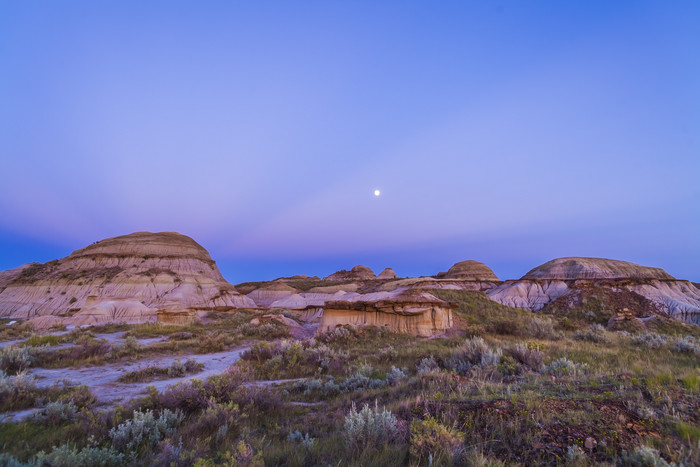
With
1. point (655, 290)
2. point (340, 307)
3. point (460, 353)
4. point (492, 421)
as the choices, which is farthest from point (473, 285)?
point (492, 421)

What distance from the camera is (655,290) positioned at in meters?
35.3

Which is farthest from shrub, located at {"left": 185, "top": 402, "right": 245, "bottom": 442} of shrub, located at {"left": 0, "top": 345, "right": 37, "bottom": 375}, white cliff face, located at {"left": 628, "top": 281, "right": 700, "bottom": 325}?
white cliff face, located at {"left": 628, "top": 281, "right": 700, "bottom": 325}

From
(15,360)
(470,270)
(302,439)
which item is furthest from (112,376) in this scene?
(470,270)

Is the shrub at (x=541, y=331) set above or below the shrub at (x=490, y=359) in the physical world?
below

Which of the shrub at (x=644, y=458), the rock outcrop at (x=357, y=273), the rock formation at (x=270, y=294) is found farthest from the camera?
the rock outcrop at (x=357, y=273)

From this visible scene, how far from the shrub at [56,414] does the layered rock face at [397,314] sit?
13216 mm

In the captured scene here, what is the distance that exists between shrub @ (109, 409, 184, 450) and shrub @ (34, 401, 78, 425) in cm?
170

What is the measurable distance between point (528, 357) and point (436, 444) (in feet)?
19.1

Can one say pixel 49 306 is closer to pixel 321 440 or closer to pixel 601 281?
pixel 321 440

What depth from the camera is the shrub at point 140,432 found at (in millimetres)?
4055

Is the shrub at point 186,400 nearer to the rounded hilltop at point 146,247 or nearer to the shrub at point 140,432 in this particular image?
the shrub at point 140,432

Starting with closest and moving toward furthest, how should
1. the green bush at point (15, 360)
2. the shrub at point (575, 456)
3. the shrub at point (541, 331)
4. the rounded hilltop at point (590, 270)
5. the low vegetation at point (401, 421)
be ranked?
1. the shrub at point (575, 456)
2. the low vegetation at point (401, 421)
3. the green bush at point (15, 360)
4. the shrub at point (541, 331)
5. the rounded hilltop at point (590, 270)

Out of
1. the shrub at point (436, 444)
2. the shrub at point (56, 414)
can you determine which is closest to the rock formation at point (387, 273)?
the shrub at point (56, 414)

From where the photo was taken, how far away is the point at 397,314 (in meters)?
16.9
